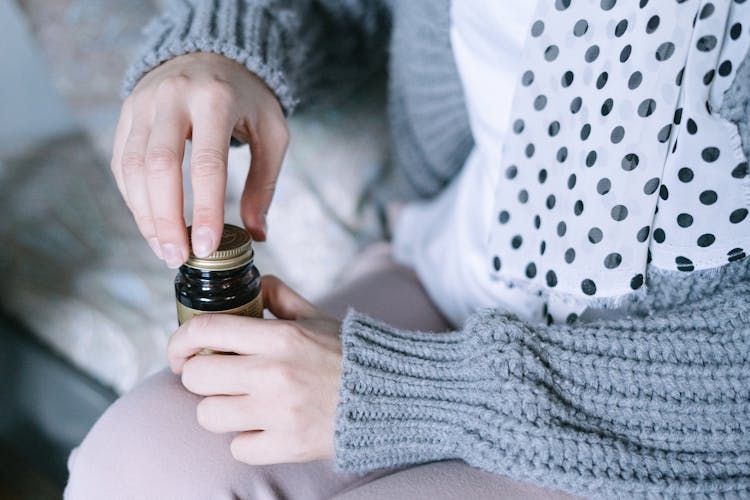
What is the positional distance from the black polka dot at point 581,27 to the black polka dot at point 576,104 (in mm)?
56

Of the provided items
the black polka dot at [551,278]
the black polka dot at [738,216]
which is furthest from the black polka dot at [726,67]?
the black polka dot at [551,278]

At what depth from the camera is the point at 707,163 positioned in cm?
51

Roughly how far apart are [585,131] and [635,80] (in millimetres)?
59

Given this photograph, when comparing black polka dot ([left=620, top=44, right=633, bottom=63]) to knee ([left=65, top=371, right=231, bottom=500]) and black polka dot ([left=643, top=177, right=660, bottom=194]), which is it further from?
knee ([left=65, top=371, right=231, bottom=500])

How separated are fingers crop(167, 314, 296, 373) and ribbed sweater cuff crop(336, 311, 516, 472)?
0.06 m

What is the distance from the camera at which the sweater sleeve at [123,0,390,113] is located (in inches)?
25.5

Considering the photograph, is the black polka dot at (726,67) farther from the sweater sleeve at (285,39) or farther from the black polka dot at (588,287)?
the sweater sleeve at (285,39)

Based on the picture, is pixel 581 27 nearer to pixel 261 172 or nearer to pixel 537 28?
pixel 537 28

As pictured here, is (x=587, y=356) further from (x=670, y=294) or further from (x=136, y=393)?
(x=136, y=393)

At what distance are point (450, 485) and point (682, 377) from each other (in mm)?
210

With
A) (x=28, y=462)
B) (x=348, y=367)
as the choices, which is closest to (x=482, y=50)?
(x=348, y=367)

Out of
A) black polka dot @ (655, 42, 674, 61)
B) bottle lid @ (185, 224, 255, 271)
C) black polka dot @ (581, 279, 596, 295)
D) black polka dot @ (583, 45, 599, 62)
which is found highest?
black polka dot @ (655, 42, 674, 61)

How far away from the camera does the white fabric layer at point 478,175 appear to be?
0.66m

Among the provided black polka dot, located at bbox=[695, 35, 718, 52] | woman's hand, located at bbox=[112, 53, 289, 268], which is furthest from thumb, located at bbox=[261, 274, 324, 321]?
black polka dot, located at bbox=[695, 35, 718, 52]
